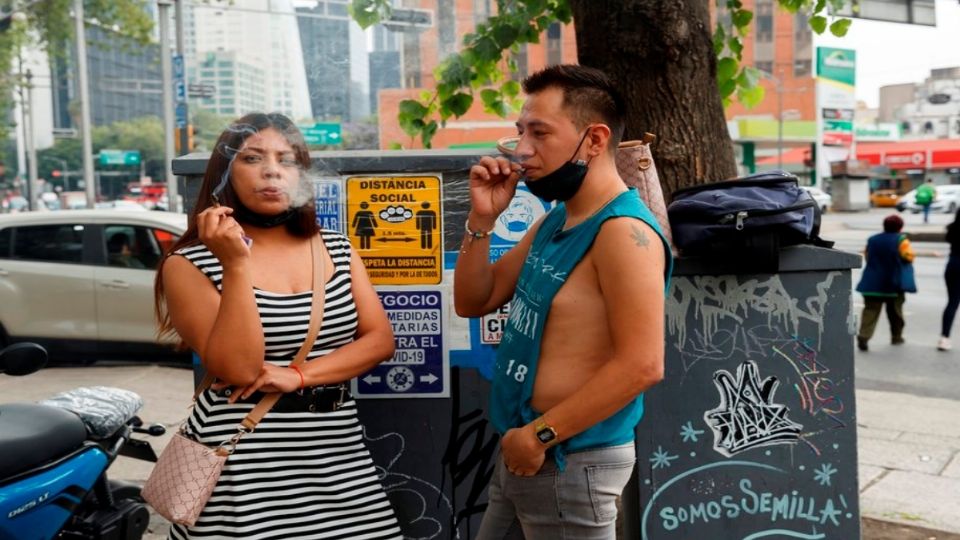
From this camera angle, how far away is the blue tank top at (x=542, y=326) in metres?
2.09

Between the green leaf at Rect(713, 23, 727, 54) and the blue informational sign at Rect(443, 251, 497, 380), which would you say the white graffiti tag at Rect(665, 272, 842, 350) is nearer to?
the blue informational sign at Rect(443, 251, 497, 380)

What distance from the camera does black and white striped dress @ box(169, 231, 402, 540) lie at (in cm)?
228

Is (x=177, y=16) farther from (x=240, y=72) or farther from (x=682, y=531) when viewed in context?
(x=682, y=531)

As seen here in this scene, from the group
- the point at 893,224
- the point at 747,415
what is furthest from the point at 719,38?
the point at 893,224

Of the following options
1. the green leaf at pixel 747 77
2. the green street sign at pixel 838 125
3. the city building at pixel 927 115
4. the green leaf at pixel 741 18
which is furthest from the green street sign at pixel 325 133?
the city building at pixel 927 115

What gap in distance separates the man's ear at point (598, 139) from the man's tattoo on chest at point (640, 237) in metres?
0.22

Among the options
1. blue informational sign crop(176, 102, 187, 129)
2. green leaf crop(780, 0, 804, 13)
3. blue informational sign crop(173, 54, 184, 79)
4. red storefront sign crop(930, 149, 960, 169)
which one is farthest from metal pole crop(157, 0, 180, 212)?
red storefront sign crop(930, 149, 960, 169)

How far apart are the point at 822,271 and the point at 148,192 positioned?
69.7 m

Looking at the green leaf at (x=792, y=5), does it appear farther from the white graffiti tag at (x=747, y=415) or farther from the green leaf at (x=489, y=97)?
the white graffiti tag at (x=747, y=415)

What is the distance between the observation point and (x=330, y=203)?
2951 mm

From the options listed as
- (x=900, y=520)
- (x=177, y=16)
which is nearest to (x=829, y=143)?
(x=177, y=16)

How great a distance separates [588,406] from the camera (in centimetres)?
198

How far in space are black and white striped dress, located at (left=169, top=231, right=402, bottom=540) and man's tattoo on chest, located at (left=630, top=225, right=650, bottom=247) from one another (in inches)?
31.3

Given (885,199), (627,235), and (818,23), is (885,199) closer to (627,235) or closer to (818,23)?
(818,23)
